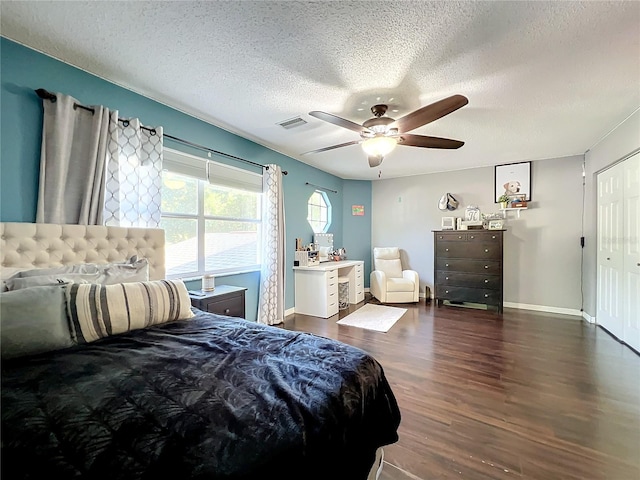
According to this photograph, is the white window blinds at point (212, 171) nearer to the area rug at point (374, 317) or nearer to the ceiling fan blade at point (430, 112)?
the ceiling fan blade at point (430, 112)

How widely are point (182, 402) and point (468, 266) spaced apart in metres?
4.61

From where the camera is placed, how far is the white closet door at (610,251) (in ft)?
10.1

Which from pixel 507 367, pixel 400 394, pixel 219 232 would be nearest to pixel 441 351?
pixel 507 367

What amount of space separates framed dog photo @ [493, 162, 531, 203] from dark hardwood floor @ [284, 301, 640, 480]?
2144 millimetres

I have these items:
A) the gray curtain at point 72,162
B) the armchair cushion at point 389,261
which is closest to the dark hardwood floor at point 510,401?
the armchair cushion at point 389,261

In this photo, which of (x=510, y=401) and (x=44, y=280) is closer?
(x=44, y=280)

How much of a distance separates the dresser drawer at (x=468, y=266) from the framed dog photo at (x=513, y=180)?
1.12m

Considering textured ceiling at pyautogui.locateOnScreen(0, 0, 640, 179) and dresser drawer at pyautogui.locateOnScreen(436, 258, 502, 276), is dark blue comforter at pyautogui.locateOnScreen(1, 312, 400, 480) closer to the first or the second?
textured ceiling at pyautogui.locateOnScreen(0, 0, 640, 179)

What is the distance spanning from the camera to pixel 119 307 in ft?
4.99

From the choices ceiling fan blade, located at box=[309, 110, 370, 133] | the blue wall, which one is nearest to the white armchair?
the blue wall

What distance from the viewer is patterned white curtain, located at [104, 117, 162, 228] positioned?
7.22 ft

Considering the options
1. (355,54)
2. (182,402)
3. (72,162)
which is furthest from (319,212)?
(182,402)

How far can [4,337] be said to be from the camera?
117 centimetres

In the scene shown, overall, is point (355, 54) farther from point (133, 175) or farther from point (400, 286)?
point (400, 286)
